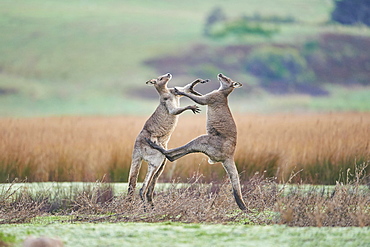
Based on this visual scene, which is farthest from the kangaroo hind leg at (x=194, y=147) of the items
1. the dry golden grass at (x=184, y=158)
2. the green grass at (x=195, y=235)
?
the dry golden grass at (x=184, y=158)

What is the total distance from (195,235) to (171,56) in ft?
151

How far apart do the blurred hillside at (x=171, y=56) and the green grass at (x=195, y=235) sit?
121 feet

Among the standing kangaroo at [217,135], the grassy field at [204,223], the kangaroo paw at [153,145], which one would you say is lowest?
the grassy field at [204,223]

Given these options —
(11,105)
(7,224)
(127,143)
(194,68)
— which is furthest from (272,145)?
(194,68)

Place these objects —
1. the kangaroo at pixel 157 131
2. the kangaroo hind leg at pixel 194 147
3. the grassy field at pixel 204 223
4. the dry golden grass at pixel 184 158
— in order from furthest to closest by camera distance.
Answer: the dry golden grass at pixel 184 158, the kangaroo at pixel 157 131, the kangaroo hind leg at pixel 194 147, the grassy field at pixel 204 223

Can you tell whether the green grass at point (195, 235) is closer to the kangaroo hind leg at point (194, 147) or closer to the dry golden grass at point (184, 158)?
the kangaroo hind leg at point (194, 147)

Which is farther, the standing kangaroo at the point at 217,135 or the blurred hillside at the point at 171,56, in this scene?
the blurred hillside at the point at 171,56

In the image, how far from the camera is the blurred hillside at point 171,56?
46.3 metres

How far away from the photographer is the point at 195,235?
5.84 m

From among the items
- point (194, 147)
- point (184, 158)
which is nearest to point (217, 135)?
point (194, 147)

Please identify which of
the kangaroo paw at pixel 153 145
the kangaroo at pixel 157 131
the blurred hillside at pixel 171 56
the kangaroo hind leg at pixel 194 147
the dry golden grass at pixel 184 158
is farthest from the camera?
the blurred hillside at pixel 171 56

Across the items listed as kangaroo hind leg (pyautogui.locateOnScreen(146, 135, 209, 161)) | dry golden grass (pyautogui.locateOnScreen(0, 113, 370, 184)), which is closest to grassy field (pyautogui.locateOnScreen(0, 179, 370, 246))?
kangaroo hind leg (pyautogui.locateOnScreen(146, 135, 209, 161))

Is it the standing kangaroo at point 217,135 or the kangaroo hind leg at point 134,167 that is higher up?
the standing kangaroo at point 217,135

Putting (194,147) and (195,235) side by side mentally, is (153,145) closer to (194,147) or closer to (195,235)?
(194,147)
